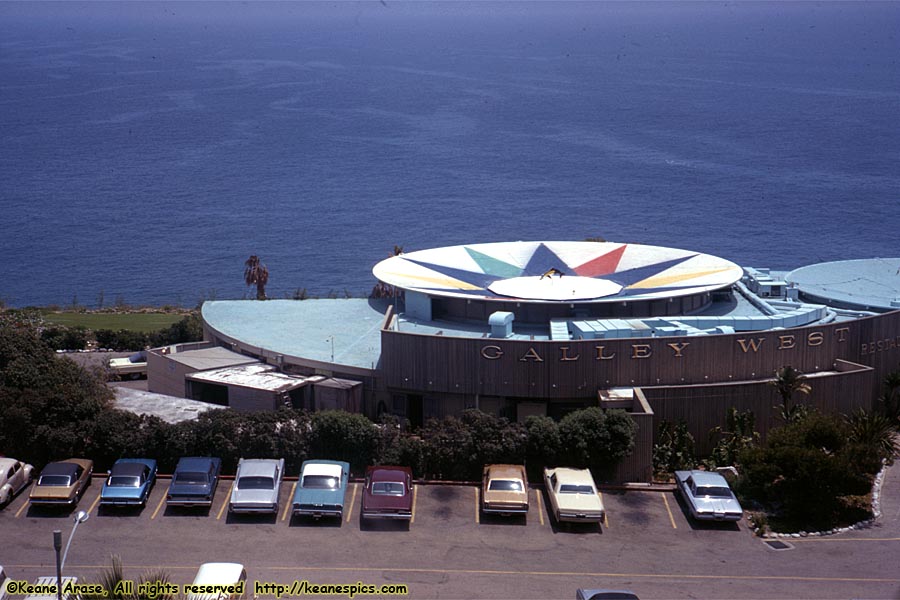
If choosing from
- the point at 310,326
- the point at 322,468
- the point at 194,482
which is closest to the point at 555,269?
the point at 310,326

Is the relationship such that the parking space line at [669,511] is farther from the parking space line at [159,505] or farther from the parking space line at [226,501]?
the parking space line at [159,505]

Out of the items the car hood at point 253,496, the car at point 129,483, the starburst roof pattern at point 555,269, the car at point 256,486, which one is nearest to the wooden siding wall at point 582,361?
the starburst roof pattern at point 555,269

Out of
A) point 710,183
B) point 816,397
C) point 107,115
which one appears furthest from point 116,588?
point 107,115

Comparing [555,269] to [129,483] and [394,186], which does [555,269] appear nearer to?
[129,483]

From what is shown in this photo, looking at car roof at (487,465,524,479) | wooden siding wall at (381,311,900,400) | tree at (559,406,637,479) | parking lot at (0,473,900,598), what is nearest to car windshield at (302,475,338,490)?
parking lot at (0,473,900,598)

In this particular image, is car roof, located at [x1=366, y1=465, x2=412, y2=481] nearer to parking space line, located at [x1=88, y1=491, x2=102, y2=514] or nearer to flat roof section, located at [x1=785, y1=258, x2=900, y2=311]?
parking space line, located at [x1=88, y1=491, x2=102, y2=514]

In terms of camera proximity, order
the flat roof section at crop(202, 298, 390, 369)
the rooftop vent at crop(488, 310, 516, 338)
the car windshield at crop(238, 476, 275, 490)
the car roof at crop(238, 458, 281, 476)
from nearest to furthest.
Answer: the car windshield at crop(238, 476, 275, 490) < the car roof at crop(238, 458, 281, 476) < the rooftop vent at crop(488, 310, 516, 338) < the flat roof section at crop(202, 298, 390, 369)
